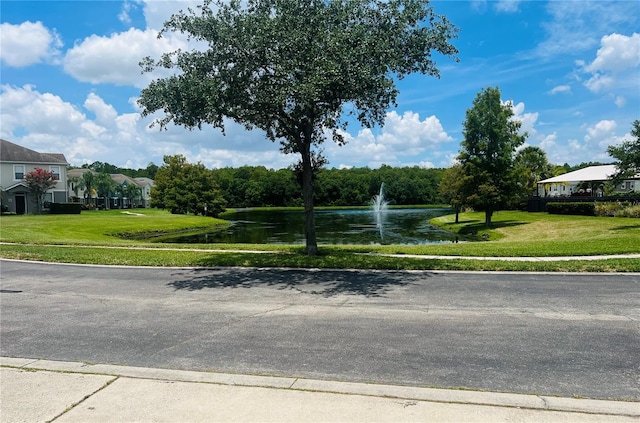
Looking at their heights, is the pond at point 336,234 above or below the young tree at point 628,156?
below

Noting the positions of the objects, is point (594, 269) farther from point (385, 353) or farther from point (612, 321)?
point (385, 353)

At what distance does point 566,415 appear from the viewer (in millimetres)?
4145

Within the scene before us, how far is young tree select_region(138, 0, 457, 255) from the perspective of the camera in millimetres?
11250

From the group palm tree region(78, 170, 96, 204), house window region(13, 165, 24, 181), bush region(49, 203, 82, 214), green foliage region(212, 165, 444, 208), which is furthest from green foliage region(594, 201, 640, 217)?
green foliage region(212, 165, 444, 208)

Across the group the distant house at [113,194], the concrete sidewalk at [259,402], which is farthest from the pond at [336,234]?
the distant house at [113,194]

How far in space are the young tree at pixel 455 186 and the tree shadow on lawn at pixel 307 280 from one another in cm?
2918

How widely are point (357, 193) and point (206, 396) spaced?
434 feet

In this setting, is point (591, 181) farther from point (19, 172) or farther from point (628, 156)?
point (19, 172)

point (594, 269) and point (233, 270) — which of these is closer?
point (594, 269)

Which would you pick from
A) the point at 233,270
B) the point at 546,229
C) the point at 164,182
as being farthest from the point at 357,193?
the point at 233,270

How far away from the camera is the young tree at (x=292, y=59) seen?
11250 mm

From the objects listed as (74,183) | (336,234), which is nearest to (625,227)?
(336,234)

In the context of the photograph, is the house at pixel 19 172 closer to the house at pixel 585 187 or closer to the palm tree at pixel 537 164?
the house at pixel 585 187

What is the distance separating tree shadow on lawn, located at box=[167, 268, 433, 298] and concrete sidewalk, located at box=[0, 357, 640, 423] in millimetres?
4787
